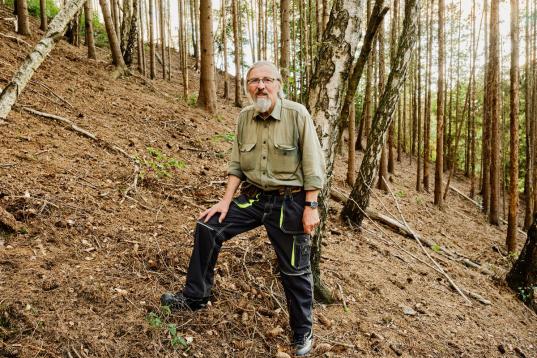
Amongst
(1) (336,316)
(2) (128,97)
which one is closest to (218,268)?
(1) (336,316)

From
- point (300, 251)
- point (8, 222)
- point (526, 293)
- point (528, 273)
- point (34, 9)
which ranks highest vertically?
point (34, 9)

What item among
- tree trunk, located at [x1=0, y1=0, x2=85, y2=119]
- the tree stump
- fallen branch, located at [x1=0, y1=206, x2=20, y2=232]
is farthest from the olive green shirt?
the tree stump

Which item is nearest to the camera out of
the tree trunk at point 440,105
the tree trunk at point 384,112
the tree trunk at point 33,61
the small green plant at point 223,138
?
the tree trunk at point 33,61

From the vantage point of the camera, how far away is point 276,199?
2807 millimetres

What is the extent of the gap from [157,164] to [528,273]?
6.30m

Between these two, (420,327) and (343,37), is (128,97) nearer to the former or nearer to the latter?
(343,37)

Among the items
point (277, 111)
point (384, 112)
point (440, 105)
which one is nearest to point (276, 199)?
point (277, 111)

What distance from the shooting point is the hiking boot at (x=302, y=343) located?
9.46 ft

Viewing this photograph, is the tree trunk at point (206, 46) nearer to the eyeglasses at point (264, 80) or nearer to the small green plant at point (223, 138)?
the small green plant at point (223, 138)

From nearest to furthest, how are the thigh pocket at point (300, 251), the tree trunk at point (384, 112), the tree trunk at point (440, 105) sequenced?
the thigh pocket at point (300, 251) → the tree trunk at point (384, 112) → the tree trunk at point (440, 105)

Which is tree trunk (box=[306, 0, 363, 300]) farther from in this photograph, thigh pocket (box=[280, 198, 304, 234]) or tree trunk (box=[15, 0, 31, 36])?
tree trunk (box=[15, 0, 31, 36])

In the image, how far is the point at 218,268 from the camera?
3617mm

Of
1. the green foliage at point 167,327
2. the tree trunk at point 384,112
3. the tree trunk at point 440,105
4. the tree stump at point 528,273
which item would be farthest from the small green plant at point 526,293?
the tree trunk at point 440,105

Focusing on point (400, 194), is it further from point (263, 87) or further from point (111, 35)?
point (263, 87)
